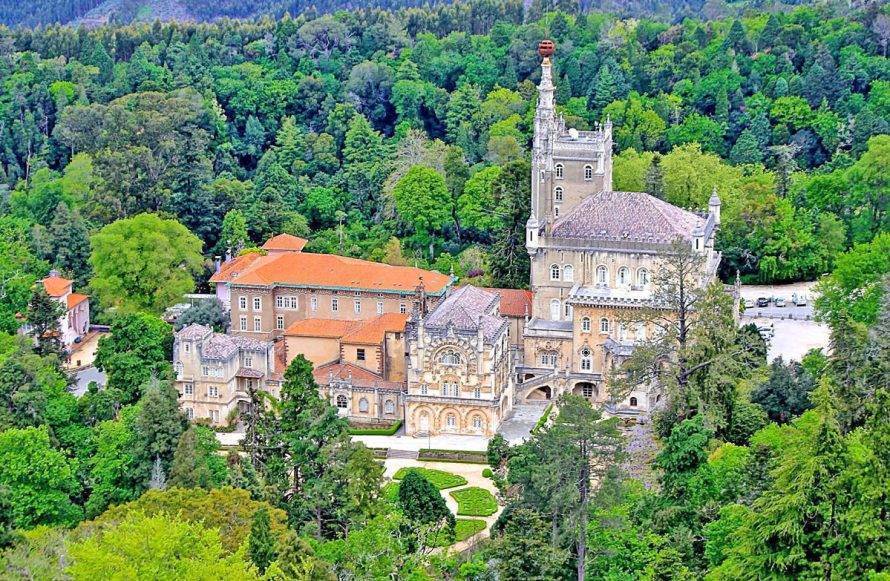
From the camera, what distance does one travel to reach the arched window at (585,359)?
77.2 meters

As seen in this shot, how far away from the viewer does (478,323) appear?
2896 inches

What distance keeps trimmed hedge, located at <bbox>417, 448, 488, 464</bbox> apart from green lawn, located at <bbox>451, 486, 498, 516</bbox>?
3155 mm

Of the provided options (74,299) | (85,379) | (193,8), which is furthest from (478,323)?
(193,8)

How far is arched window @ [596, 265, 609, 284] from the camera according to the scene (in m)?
78.1

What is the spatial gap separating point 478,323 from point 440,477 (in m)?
7.87

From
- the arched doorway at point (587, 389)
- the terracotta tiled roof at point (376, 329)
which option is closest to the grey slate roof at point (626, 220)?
the arched doorway at point (587, 389)

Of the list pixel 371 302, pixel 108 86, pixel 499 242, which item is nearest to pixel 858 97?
pixel 499 242

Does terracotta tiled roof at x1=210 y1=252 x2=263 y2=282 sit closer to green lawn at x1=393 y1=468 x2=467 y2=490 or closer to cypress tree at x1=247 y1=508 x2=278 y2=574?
green lawn at x1=393 y1=468 x2=467 y2=490

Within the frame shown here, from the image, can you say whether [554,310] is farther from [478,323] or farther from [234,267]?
[234,267]

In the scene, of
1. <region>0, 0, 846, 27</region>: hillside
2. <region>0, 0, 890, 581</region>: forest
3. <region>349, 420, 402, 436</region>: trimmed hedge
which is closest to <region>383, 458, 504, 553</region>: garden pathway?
<region>0, 0, 890, 581</region>: forest

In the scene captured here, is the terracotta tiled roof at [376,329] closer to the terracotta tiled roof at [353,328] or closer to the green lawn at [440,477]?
the terracotta tiled roof at [353,328]

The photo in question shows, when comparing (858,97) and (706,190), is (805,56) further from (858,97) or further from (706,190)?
(706,190)

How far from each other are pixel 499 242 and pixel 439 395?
1504 centimetres

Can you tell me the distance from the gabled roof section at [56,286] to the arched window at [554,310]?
28.3 m
